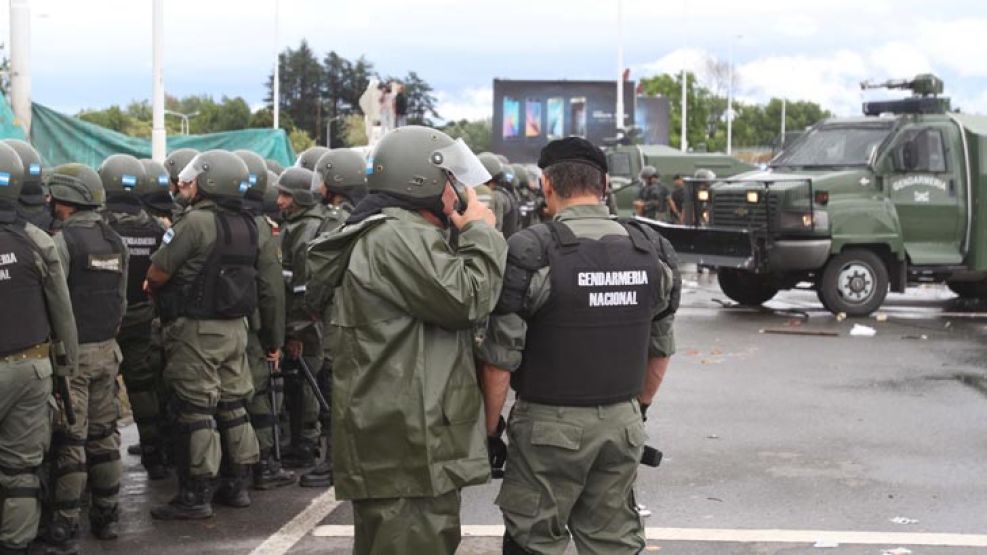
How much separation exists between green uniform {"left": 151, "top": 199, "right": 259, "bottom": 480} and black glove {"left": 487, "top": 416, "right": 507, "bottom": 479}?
2.73 metres

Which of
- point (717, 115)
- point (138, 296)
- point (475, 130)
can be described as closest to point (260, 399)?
point (138, 296)

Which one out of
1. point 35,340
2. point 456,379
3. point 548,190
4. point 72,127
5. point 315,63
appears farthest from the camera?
point 315,63

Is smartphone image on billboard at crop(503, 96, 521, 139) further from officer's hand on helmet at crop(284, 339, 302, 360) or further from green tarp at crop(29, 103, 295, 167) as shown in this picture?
officer's hand on helmet at crop(284, 339, 302, 360)

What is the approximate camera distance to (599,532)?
470 centimetres

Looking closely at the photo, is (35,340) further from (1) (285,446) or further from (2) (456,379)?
(1) (285,446)

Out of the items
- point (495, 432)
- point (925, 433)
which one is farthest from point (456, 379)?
point (925, 433)

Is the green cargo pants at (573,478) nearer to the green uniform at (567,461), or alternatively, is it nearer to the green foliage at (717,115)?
→ the green uniform at (567,461)

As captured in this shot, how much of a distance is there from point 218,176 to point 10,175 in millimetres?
1510

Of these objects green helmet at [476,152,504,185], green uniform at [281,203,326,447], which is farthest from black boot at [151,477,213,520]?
green helmet at [476,152,504,185]

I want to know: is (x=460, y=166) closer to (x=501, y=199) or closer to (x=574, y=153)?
(x=574, y=153)

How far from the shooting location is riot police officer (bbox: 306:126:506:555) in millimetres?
4414

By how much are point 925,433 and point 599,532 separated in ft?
18.2

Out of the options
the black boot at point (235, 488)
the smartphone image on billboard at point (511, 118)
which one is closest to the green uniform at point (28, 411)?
the black boot at point (235, 488)

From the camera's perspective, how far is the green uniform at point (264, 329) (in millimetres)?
7746
